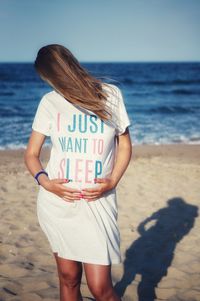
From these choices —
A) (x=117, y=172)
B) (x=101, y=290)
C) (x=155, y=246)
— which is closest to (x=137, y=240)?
(x=155, y=246)

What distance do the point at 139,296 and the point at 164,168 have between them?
495cm

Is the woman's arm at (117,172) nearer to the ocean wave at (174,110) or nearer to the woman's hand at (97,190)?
the woman's hand at (97,190)

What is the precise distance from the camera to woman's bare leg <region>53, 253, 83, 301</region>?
2033 mm

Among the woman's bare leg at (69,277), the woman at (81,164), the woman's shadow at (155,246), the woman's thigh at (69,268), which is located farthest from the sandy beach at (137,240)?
the woman at (81,164)

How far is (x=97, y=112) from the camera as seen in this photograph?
1.84 meters

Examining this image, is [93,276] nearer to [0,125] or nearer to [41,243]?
Result: [41,243]

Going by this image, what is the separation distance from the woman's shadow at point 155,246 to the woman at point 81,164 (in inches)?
58.5

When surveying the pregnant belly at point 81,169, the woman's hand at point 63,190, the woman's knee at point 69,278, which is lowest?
the woman's knee at point 69,278

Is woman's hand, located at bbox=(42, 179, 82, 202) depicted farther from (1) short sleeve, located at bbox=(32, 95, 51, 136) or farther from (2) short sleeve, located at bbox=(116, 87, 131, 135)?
(2) short sleeve, located at bbox=(116, 87, 131, 135)

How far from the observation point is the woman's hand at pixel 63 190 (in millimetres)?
1838

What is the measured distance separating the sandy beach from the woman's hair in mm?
1944

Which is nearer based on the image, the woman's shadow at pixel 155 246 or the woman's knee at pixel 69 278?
the woman's knee at pixel 69 278

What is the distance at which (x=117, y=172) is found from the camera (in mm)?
1960

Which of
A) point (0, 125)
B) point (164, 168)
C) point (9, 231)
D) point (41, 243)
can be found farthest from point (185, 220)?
point (0, 125)
